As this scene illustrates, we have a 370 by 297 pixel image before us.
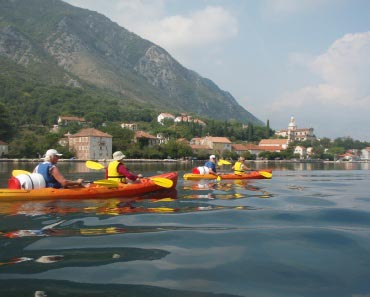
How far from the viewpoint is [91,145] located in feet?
362

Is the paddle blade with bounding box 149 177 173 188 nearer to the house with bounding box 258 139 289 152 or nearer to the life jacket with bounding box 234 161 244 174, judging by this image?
the life jacket with bounding box 234 161 244 174

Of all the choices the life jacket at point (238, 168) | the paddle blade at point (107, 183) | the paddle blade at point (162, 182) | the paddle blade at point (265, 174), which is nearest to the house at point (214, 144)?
the paddle blade at point (265, 174)

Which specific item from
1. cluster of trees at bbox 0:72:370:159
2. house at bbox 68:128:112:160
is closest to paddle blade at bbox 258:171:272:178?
cluster of trees at bbox 0:72:370:159

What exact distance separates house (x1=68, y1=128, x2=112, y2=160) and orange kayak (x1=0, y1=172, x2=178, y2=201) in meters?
98.4

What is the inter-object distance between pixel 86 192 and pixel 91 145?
101 m

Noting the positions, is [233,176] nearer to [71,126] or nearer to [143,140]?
[143,140]

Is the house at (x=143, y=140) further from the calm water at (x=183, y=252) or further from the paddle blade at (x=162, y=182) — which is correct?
the calm water at (x=183, y=252)

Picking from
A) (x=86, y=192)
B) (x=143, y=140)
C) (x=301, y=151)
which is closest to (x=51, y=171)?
(x=86, y=192)

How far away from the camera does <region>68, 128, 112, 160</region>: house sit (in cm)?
11029

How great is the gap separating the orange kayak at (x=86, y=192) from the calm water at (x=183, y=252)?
1000 mm

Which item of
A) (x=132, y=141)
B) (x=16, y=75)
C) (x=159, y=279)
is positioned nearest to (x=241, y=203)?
(x=159, y=279)

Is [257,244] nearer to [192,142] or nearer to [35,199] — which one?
[35,199]

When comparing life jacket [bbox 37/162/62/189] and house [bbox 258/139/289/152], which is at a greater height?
house [bbox 258/139/289/152]

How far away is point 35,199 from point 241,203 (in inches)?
256
